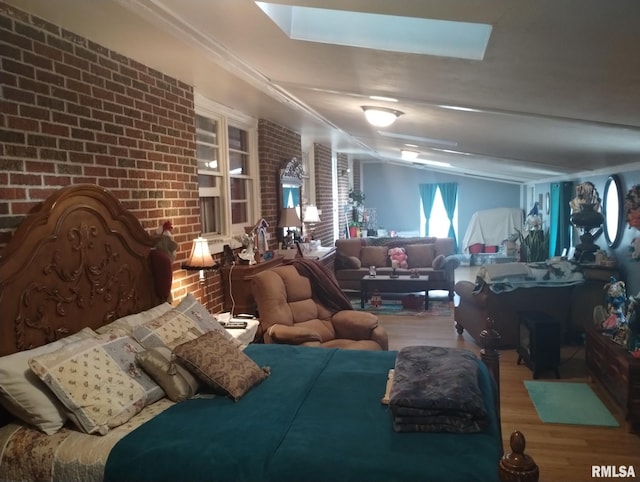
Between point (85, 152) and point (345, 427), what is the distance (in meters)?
2.10

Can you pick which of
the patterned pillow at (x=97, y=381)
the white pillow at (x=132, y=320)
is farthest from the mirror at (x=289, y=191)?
the patterned pillow at (x=97, y=381)

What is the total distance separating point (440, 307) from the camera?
696 centimetres

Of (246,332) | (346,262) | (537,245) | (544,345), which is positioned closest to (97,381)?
(246,332)

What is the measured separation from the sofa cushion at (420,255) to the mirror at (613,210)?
10.5 ft

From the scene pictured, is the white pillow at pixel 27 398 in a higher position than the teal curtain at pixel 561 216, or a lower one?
lower

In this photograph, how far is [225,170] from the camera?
4859 millimetres

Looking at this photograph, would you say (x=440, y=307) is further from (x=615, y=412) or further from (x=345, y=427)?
(x=345, y=427)

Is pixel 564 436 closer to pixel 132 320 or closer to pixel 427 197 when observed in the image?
pixel 132 320

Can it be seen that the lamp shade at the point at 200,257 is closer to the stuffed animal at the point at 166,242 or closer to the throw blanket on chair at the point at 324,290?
the stuffed animal at the point at 166,242

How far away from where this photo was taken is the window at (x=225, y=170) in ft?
15.0

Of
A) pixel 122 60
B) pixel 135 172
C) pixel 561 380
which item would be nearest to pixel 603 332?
pixel 561 380

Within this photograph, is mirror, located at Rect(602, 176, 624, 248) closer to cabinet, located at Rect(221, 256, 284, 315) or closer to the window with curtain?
cabinet, located at Rect(221, 256, 284, 315)

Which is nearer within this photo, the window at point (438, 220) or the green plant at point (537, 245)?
the green plant at point (537, 245)

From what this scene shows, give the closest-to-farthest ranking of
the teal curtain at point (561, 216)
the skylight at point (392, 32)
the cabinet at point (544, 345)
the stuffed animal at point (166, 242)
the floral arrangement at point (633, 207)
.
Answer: the skylight at point (392, 32) → the stuffed animal at point (166, 242) → the floral arrangement at point (633, 207) → the cabinet at point (544, 345) → the teal curtain at point (561, 216)
